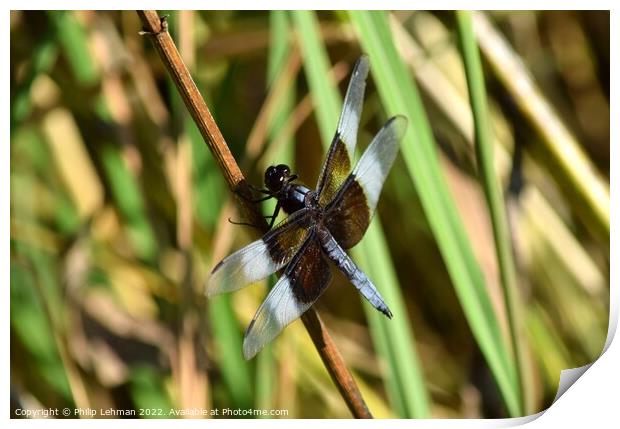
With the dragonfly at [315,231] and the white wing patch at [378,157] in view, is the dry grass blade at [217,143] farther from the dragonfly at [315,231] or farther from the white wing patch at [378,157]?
the white wing patch at [378,157]

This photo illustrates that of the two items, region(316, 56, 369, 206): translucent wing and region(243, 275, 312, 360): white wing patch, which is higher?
region(316, 56, 369, 206): translucent wing

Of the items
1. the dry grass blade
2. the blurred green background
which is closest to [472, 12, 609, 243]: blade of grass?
the blurred green background

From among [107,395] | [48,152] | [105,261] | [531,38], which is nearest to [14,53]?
[48,152]

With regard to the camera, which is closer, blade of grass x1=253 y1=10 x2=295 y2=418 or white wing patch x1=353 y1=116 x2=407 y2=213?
white wing patch x1=353 y1=116 x2=407 y2=213

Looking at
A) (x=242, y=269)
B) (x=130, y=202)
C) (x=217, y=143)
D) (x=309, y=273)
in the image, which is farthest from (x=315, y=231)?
(x=130, y=202)

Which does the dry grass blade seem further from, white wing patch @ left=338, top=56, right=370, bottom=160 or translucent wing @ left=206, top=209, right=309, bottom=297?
white wing patch @ left=338, top=56, right=370, bottom=160

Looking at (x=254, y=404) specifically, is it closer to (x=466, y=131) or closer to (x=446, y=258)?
(x=446, y=258)

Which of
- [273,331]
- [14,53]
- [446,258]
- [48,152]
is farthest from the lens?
[48,152]
